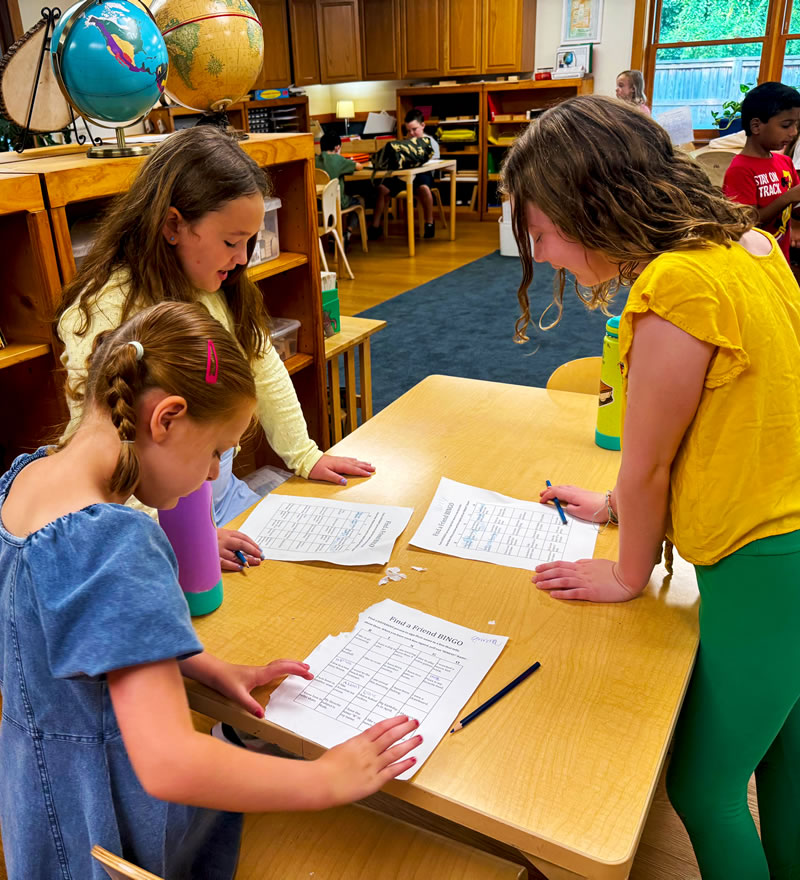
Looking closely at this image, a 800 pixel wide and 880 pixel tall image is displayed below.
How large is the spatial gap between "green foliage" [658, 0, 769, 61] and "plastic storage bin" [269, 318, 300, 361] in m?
6.68

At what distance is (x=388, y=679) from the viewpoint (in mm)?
972

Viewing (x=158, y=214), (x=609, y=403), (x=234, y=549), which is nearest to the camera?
(x=234, y=549)

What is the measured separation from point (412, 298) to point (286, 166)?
345 cm

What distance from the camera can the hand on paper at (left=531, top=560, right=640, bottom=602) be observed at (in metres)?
1.11

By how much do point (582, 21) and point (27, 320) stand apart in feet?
25.0

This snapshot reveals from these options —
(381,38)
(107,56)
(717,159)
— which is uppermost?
(381,38)

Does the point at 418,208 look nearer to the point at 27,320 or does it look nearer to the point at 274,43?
the point at 274,43

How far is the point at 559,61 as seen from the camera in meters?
7.85

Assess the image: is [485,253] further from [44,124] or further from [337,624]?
[337,624]

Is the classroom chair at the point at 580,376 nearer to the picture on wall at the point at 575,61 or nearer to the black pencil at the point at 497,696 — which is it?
the black pencil at the point at 497,696

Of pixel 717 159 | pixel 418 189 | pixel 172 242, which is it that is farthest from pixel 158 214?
pixel 418 189

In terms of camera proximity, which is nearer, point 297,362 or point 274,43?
point 297,362

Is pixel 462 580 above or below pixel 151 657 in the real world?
below

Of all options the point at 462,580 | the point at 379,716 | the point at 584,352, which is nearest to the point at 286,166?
the point at 462,580
